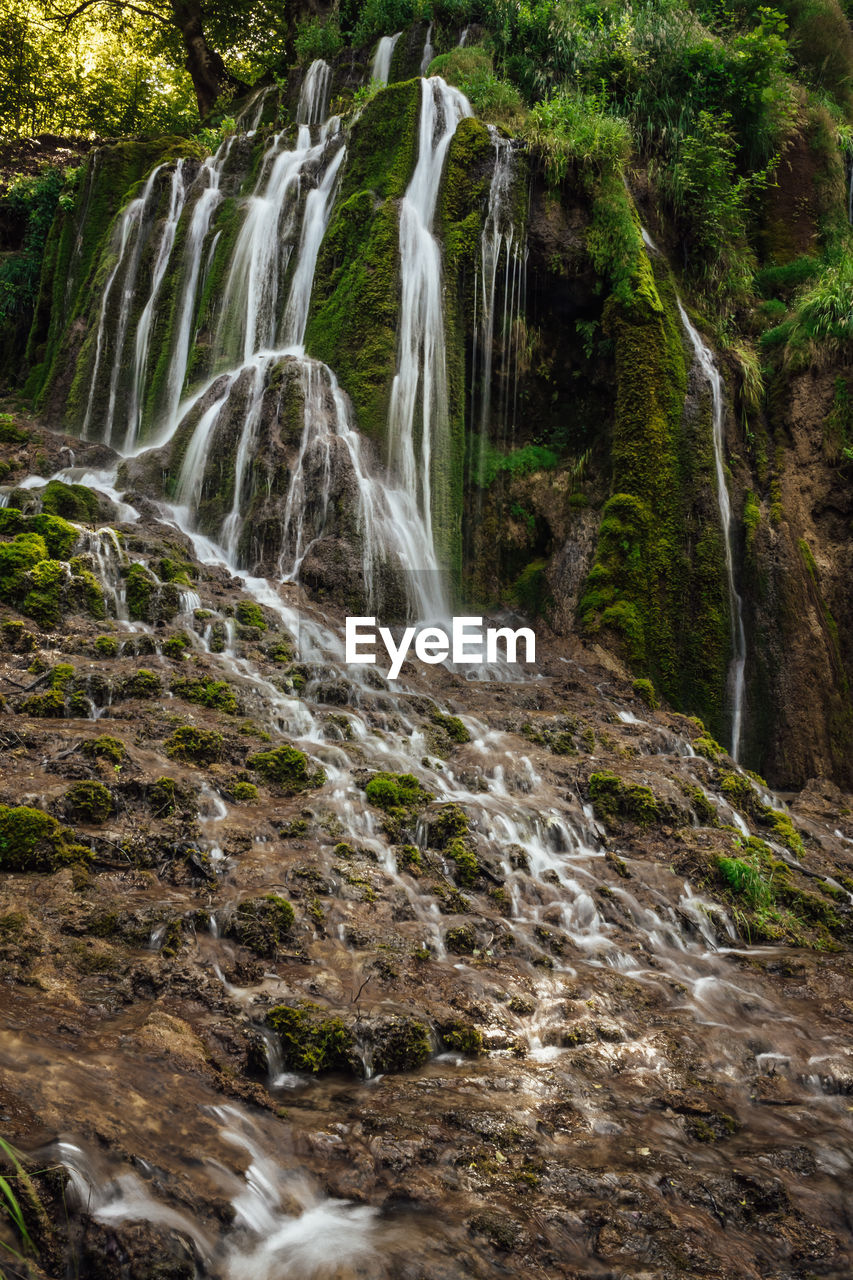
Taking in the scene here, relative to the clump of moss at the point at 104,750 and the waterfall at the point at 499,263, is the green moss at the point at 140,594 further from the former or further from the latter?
the waterfall at the point at 499,263

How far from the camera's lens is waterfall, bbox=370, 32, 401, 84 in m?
19.9

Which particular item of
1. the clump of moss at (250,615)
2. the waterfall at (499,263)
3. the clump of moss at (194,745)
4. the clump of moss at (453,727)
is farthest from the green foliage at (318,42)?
the clump of moss at (194,745)

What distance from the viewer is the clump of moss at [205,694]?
7.54 m

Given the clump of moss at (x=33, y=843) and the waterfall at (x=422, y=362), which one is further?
the waterfall at (x=422, y=362)

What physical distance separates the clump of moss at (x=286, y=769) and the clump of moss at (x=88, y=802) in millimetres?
1338

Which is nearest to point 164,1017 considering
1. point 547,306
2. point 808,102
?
point 547,306

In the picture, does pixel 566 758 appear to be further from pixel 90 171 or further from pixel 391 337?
pixel 90 171

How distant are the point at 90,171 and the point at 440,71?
8.68 meters

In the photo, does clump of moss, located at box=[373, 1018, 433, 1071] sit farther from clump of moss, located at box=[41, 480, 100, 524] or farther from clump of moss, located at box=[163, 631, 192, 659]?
clump of moss, located at box=[41, 480, 100, 524]

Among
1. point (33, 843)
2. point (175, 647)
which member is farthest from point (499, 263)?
point (33, 843)

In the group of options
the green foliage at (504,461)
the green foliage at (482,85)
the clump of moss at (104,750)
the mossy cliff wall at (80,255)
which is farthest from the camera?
the mossy cliff wall at (80,255)

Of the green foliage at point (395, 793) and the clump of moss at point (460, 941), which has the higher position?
the green foliage at point (395, 793)

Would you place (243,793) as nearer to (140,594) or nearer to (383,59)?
(140,594)

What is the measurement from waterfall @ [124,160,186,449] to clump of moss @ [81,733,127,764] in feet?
38.5
